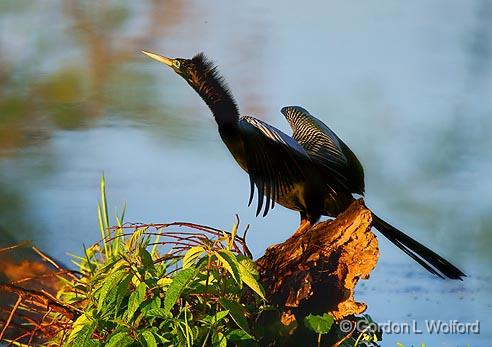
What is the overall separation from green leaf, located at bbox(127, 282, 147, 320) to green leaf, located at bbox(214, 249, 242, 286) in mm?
108

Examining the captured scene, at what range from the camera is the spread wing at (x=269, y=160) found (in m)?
1.50

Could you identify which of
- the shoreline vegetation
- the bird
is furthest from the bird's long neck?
the shoreline vegetation

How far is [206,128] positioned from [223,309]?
3.33ft

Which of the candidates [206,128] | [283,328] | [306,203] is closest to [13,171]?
[206,128]

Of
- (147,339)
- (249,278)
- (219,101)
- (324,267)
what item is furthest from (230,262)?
(219,101)

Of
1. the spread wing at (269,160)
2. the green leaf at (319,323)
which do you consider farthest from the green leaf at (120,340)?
the spread wing at (269,160)

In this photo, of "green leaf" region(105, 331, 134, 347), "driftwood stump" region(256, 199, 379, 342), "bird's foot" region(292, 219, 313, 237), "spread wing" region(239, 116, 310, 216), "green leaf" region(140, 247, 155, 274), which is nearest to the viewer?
"green leaf" region(105, 331, 134, 347)

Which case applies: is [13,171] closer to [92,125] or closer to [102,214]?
[92,125]

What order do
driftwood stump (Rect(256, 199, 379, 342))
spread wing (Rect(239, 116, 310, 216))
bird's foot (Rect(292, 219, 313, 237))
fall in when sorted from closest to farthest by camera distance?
driftwood stump (Rect(256, 199, 379, 342)), spread wing (Rect(239, 116, 310, 216)), bird's foot (Rect(292, 219, 313, 237))

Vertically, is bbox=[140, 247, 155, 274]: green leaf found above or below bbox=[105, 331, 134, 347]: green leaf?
above

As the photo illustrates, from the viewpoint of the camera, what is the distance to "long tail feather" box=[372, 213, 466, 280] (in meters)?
1.67

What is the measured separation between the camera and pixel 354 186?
1.63 meters

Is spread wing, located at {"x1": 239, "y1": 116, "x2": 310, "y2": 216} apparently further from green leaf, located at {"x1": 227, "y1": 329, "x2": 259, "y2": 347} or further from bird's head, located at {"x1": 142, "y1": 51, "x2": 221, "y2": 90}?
green leaf, located at {"x1": 227, "y1": 329, "x2": 259, "y2": 347}

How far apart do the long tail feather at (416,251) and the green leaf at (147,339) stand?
636 millimetres
